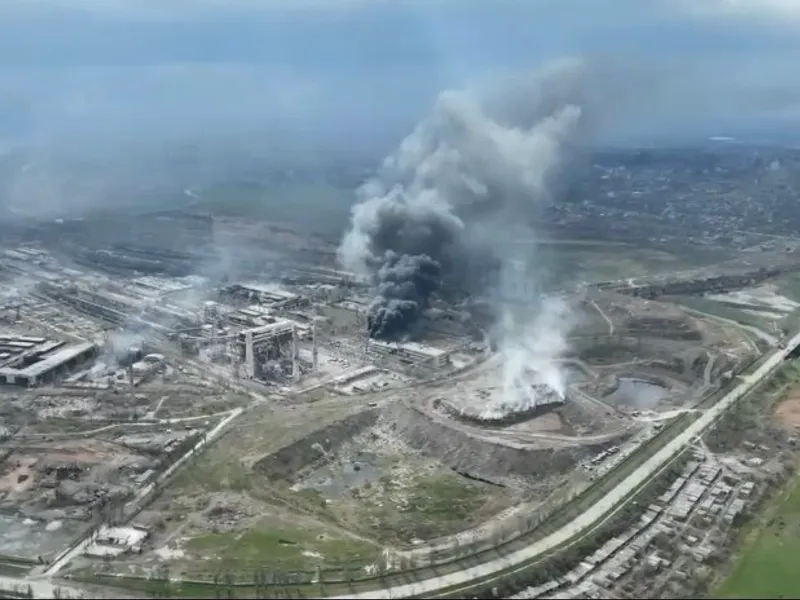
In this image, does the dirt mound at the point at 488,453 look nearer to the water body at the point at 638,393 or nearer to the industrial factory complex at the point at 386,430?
the industrial factory complex at the point at 386,430

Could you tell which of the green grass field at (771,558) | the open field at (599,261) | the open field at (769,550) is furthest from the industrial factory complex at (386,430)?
the open field at (599,261)

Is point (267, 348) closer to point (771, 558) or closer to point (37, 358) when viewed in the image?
point (37, 358)

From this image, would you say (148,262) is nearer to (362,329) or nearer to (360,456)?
(362,329)

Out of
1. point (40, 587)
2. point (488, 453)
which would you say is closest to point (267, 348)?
point (488, 453)

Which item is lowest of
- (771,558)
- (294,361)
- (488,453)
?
(771,558)

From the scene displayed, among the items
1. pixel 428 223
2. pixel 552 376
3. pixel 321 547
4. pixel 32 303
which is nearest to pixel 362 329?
pixel 428 223

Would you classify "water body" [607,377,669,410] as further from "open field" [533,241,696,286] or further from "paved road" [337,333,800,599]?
"open field" [533,241,696,286]

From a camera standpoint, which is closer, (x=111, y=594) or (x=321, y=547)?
(x=111, y=594)
